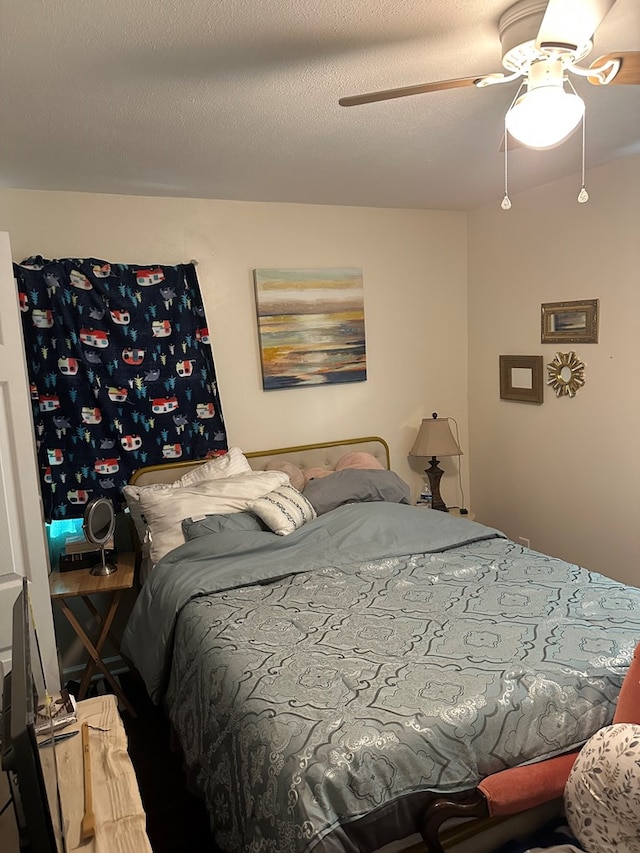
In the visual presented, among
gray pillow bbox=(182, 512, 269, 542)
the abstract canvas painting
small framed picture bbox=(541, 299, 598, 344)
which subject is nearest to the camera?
gray pillow bbox=(182, 512, 269, 542)

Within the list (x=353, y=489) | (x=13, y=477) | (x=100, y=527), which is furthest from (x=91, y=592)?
(x=353, y=489)

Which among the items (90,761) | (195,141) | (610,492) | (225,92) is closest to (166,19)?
(225,92)

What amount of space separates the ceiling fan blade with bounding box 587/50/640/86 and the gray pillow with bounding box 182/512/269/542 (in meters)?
2.14

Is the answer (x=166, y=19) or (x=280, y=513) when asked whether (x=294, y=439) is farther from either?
(x=166, y=19)

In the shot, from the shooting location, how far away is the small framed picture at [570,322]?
126 inches

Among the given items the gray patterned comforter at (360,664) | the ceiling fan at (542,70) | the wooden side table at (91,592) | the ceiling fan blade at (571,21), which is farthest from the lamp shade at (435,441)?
the ceiling fan blade at (571,21)

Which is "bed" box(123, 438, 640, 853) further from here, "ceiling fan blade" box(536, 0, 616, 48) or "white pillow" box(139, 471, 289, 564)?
"ceiling fan blade" box(536, 0, 616, 48)

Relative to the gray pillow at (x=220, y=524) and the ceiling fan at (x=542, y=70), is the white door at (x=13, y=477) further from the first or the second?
the ceiling fan at (x=542, y=70)

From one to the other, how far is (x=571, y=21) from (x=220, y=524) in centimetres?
224

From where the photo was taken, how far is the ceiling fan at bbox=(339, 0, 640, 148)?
142 cm

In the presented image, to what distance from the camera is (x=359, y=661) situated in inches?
73.2

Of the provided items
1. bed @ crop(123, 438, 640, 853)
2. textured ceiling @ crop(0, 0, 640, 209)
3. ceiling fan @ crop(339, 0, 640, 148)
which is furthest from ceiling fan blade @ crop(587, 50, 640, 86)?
bed @ crop(123, 438, 640, 853)

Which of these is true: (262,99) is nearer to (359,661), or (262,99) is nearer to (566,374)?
(359,661)

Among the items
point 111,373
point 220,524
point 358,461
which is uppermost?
point 111,373
